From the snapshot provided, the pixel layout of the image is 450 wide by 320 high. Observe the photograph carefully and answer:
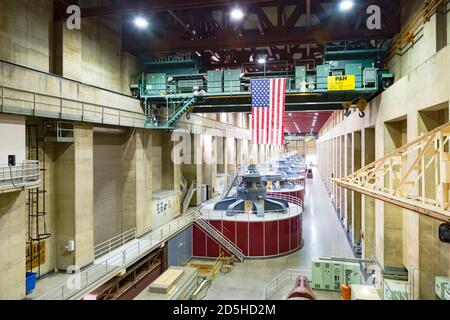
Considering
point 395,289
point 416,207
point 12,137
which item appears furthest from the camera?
point 395,289

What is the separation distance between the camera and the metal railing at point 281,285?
14017 millimetres

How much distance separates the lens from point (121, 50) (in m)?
17.3

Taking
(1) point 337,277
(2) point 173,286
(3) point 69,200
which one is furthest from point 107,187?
(1) point 337,277

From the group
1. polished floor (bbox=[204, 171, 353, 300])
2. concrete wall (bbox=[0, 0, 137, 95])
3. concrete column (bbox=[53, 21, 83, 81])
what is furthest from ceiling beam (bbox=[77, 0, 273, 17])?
polished floor (bbox=[204, 171, 353, 300])

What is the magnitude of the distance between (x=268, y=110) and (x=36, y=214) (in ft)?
36.6

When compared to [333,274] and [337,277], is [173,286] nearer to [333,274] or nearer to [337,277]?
[333,274]

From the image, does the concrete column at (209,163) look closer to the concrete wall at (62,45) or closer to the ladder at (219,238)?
the ladder at (219,238)

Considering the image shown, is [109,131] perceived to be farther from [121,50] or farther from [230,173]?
[230,173]

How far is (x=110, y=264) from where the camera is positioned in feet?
43.8

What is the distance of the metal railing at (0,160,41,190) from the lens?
8641 millimetres

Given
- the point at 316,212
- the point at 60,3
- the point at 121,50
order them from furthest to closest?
the point at 316,212
the point at 121,50
the point at 60,3

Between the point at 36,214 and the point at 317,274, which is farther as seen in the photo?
the point at 317,274
